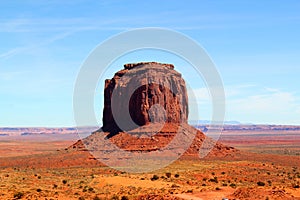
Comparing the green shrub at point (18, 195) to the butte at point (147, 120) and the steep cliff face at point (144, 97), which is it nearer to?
the butte at point (147, 120)

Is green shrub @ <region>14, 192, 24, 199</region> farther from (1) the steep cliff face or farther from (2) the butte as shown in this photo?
(1) the steep cliff face

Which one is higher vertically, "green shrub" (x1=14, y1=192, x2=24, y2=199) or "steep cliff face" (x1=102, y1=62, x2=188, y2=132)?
"steep cliff face" (x1=102, y1=62, x2=188, y2=132)

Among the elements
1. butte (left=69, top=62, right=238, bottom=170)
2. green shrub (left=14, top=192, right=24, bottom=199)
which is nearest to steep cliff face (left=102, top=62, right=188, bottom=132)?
butte (left=69, top=62, right=238, bottom=170)

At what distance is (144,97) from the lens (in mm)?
86750

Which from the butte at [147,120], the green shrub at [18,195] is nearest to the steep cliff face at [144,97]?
the butte at [147,120]

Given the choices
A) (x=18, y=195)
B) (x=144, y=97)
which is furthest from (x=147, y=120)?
(x=18, y=195)

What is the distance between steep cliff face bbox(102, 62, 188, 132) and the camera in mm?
87125

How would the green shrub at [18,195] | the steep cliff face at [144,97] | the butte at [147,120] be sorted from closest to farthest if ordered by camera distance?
the green shrub at [18,195] → the butte at [147,120] → the steep cliff face at [144,97]

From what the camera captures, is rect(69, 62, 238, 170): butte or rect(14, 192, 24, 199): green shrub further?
rect(69, 62, 238, 170): butte

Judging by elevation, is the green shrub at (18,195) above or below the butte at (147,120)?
below

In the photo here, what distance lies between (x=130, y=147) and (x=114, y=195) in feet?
135

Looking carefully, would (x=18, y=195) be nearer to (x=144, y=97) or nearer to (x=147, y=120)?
(x=147, y=120)

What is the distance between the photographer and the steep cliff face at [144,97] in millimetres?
87125

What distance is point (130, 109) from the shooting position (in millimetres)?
88062
